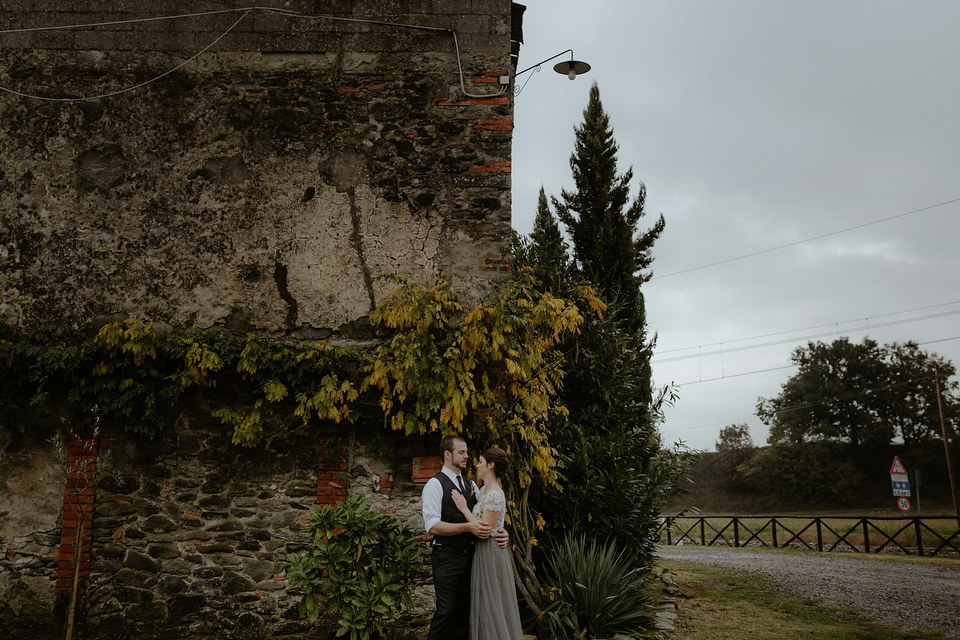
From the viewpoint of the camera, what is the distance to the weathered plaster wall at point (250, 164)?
21.3 feet

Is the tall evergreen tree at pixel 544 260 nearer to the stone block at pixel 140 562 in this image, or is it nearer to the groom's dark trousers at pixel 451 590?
the groom's dark trousers at pixel 451 590

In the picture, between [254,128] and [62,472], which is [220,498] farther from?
[254,128]

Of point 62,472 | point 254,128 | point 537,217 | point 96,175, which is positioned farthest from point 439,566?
point 537,217

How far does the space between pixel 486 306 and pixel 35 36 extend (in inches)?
218

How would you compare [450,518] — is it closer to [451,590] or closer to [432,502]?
[432,502]

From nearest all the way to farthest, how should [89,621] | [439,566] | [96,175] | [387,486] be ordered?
[439,566] → [89,621] → [387,486] → [96,175]

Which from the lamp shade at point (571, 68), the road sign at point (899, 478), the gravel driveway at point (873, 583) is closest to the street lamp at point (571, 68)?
the lamp shade at point (571, 68)

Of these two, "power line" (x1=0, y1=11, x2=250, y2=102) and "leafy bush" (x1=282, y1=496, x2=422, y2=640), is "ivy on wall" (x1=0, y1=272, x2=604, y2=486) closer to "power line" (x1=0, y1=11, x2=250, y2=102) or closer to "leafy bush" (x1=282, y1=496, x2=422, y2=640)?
"leafy bush" (x1=282, y1=496, x2=422, y2=640)

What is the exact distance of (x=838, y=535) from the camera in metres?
18.6

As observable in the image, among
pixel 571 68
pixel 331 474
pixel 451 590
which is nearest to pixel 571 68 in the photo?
pixel 571 68

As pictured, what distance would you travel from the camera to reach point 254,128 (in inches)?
266

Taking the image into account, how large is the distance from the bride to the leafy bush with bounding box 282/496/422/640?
0.84 metres

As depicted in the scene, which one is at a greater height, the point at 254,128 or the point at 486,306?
the point at 254,128

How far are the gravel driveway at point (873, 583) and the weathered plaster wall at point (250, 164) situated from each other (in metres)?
6.36
